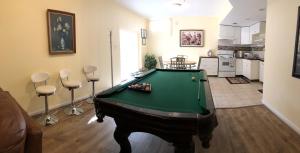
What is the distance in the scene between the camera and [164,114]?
1.66m

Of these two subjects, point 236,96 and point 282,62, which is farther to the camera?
point 236,96

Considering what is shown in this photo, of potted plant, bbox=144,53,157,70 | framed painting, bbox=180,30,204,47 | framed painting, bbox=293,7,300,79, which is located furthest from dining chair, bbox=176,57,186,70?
framed painting, bbox=293,7,300,79

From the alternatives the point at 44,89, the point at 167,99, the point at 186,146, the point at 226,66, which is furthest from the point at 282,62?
the point at 226,66

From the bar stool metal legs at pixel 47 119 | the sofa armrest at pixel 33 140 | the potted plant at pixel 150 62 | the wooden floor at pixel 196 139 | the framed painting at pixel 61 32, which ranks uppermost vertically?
the framed painting at pixel 61 32

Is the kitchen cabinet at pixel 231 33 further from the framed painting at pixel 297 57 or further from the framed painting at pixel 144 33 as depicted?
the framed painting at pixel 297 57

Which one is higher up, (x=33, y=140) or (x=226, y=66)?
(x=226, y=66)

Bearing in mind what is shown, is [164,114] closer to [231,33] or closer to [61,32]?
[61,32]

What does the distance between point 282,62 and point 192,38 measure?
5718 mm

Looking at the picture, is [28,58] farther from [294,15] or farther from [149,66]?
[149,66]

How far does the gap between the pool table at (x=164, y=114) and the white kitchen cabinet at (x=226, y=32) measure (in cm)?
675

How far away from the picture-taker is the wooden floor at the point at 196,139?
2.59 metres

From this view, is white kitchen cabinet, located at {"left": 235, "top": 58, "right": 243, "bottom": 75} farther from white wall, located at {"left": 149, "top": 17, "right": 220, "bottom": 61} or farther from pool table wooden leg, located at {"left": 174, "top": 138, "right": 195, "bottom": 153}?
pool table wooden leg, located at {"left": 174, "top": 138, "right": 195, "bottom": 153}

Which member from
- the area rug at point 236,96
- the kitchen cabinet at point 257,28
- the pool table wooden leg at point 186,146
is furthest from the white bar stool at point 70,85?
the kitchen cabinet at point 257,28

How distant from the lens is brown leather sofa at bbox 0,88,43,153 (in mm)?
1153
